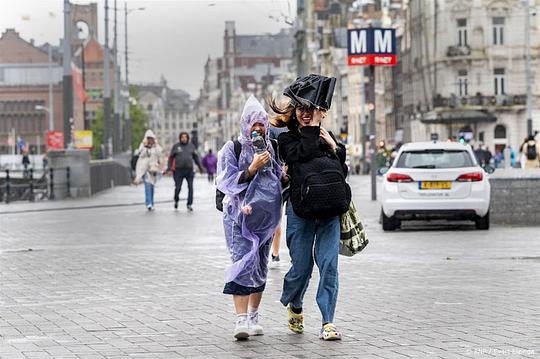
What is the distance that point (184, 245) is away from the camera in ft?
71.3

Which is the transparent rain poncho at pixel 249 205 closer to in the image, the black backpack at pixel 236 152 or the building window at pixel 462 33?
the black backpack at pixel 236 152

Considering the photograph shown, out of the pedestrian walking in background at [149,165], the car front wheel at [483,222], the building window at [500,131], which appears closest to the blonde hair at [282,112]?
the car front wheel at [483,222]

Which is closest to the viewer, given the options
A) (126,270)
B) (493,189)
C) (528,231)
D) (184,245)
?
(126,270)

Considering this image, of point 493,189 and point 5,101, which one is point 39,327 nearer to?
point 493,189

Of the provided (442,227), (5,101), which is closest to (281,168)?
(442,227)

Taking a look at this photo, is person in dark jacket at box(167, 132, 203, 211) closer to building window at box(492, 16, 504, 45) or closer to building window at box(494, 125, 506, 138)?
building window at box(494, 125, 506, 138)

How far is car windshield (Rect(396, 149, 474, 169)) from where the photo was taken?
24406 mm

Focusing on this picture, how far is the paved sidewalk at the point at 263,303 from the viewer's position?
1026 cm

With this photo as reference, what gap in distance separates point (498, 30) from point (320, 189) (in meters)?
85.8

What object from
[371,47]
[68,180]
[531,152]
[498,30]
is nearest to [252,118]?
[371,47]

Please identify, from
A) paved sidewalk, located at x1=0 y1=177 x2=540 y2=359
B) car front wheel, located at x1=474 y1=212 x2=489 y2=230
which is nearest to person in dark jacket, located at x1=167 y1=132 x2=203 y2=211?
paved sidewalk, located at x1=0 y1=177 x2=540 y2=359

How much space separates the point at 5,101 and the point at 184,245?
17397 centimetres

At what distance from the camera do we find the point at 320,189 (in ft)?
34.8

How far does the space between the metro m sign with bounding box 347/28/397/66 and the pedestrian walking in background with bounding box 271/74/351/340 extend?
1053 inches
